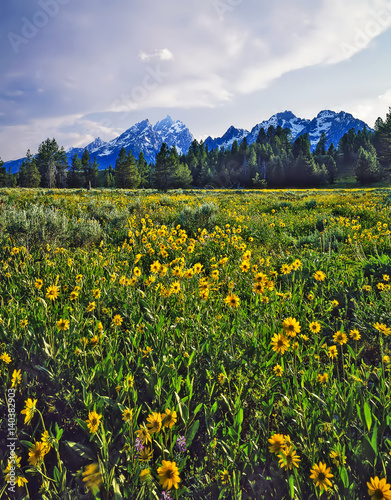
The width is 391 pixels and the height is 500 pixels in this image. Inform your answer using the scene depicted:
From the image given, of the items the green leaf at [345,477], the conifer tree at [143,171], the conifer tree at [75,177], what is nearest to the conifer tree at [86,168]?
the conifer tree at [75,177]

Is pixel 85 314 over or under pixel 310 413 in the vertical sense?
over

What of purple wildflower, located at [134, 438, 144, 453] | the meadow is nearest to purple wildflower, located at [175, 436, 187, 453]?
the meadow

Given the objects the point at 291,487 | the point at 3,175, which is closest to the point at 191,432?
the point at 291,487

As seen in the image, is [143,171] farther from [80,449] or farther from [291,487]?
[291,487]

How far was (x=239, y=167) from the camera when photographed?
76.5 metres

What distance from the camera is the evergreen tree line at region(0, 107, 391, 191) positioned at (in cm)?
6475

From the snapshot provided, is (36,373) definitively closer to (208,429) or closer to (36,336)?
(36,336)

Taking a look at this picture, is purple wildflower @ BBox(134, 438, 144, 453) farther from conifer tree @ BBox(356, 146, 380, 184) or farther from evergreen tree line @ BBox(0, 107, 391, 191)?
conifer tree @ BBox(356, 146, 380, 184)

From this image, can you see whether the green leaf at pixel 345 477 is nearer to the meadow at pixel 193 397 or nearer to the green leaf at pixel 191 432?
the meadow at pixel 193 397

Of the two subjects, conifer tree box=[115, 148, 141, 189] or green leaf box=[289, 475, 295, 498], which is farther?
conifer tree box=[115, 148, 141, 189]

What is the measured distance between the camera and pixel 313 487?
1.33 metres

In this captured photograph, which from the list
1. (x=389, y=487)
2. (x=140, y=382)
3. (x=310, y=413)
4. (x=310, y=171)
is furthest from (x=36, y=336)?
(x=310, y=171)

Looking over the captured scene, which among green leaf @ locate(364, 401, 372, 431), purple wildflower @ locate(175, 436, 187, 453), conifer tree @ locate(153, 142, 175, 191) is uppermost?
conifer tree @ locate(153, 142, 175, 191)

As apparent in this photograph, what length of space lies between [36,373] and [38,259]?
321 cm
